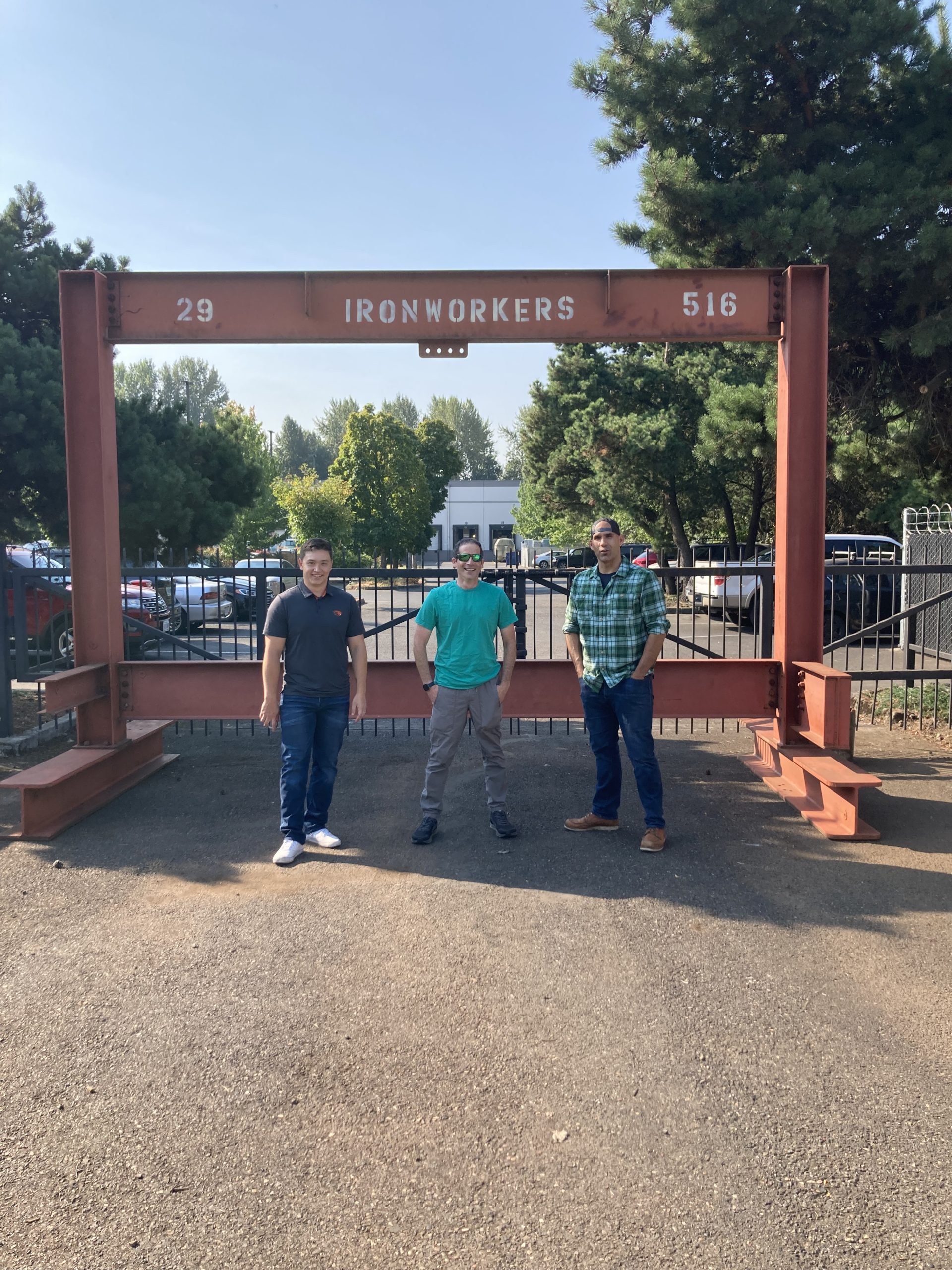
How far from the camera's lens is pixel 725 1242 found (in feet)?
8.93

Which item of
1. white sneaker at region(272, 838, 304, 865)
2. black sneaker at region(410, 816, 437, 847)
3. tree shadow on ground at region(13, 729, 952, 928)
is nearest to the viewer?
tree shadow on ground at region(13, 729, 952, 928)

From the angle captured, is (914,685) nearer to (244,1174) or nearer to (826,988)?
(826,988)

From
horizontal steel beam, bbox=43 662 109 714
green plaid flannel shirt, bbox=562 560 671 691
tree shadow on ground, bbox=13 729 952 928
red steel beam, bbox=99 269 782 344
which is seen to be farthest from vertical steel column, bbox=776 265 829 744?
horizontal steel beam, bbox=43 662 109 714

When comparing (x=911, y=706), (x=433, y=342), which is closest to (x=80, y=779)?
(x=433, y=342)

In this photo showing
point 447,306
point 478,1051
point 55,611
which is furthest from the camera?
point 55,611

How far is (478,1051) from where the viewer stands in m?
3.77

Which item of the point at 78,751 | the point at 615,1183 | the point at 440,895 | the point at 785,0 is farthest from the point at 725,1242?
the point at 785,0

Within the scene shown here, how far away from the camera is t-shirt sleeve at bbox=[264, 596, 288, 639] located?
603 cm

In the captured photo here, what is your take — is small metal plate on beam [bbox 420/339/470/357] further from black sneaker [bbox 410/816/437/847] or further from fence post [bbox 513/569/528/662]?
black sneaker [bbox 410/816/437/847]

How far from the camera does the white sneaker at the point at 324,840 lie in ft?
20.5

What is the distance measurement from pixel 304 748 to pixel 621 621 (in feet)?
6.95

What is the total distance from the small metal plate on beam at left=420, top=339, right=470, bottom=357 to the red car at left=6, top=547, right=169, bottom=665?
3.72 meters

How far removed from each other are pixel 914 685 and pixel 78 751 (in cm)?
945

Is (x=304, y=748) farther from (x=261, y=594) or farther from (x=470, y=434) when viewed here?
(x=470, y=434)
